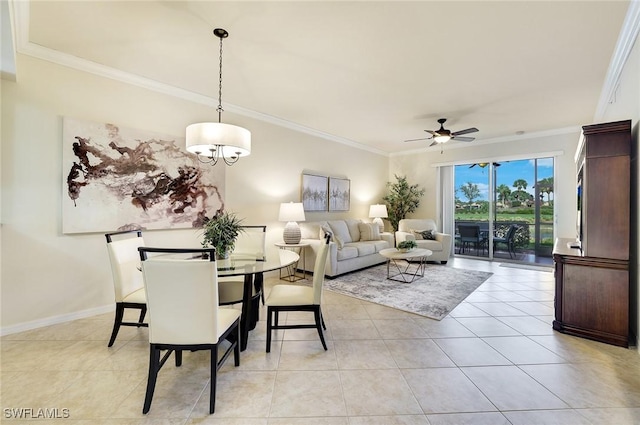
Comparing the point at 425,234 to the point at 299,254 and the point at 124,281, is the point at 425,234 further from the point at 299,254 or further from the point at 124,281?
the point at 124,281

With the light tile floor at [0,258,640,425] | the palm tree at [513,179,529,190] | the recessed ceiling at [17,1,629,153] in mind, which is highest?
the recessed ceiling at [17,1,629,153]

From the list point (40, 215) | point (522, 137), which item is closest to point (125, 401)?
point (40, 215)

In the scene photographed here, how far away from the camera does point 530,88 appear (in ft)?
11.5

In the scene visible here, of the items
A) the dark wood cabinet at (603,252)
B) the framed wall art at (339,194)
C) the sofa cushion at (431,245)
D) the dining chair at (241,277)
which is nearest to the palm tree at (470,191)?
the sofa cushion at (431,245)

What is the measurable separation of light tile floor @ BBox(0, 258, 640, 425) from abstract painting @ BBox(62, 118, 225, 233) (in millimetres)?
1128

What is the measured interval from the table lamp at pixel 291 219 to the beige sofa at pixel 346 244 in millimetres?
289

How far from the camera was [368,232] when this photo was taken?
19.1 feet

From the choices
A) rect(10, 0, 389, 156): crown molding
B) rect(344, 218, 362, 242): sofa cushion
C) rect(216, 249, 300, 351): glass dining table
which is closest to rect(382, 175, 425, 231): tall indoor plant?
rect(344, 218, 362, 242): sofa cushion

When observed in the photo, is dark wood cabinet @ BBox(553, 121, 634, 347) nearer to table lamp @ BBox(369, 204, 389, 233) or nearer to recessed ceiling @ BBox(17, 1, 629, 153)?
recessed ceiling @ BBox(17, 1, 629, 153)

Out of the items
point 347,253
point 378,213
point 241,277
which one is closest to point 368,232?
point 378,213

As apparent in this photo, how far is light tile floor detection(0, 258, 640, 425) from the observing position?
5.32 feet

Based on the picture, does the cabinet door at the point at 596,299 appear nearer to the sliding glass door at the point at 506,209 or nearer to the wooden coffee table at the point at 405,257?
the wooden coffee table at the point at 405,257

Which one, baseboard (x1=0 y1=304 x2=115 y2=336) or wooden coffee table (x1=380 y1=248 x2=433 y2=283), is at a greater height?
wooden coffee table (x1=380 y1=248 x2=433 y2=283)

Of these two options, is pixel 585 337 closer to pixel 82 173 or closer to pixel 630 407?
pixel 630 407
